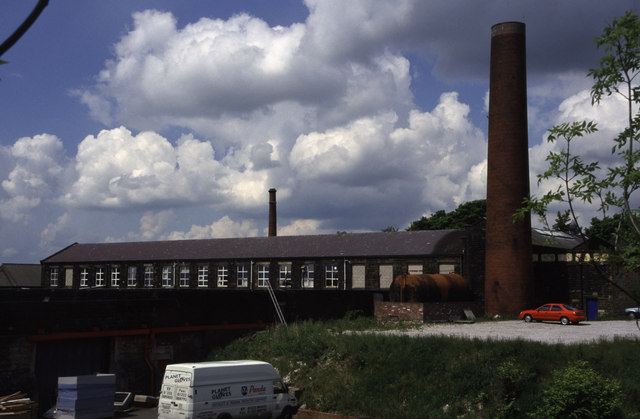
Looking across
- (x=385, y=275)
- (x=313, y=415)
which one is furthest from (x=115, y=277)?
(x=313, y=415)

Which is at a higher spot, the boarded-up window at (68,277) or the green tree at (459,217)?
the green tree at (459,217)

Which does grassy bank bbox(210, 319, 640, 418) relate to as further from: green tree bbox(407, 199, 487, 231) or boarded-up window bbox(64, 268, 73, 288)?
green tree bbox(407, 199, 487, 231)

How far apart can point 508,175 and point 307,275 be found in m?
19.0

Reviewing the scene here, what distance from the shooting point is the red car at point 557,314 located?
32500mm

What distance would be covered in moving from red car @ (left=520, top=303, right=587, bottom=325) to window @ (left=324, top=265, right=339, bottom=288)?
16621 mm

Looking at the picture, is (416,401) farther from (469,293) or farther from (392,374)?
(469,293)

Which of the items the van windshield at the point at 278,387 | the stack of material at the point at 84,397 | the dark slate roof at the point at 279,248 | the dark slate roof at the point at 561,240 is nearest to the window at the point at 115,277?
the dark slate roof at the point at 279,248

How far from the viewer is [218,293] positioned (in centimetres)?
2877

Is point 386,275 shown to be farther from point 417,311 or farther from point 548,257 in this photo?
point 417,311

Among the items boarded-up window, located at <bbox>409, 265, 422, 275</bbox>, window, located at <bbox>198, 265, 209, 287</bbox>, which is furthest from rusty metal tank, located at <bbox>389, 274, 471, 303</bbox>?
window, located at <bbox>198, 265, 209, 287</bbox>

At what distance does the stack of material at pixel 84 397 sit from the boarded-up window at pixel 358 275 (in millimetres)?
28237

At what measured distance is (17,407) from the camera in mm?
19234

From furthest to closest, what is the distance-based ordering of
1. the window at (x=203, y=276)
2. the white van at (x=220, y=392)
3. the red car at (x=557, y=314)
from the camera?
1. the window at (x=203, y=276)
2. the red car at (x=557, y=314)
3. the white van at (x=220, y=392)

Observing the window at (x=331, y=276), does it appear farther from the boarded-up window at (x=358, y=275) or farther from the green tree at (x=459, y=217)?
the green tree at (x=459, y=217)
